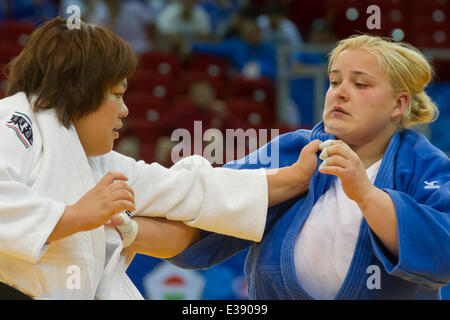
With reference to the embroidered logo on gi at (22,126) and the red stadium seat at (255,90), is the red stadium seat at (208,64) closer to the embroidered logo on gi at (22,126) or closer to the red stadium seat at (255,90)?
the red stadium seat at (255,90)

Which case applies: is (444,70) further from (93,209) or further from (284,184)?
(93,209)

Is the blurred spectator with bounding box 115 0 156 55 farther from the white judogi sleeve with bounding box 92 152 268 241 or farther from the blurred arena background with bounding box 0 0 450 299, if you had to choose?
the white judogi sleeve with bounding box 92 152 268 241

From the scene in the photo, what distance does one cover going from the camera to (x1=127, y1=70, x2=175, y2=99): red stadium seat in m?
6.45

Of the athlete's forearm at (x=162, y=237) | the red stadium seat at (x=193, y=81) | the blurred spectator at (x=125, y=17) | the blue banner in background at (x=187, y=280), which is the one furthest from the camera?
the blurred spectator at (x=125, y=17)

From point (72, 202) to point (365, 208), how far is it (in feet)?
2.57

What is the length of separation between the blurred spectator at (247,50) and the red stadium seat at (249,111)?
30.4 inches

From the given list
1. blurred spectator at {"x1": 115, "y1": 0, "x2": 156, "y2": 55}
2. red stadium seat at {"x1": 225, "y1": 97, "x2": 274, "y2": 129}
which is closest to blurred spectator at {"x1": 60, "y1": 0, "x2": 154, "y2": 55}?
blurred spectator at {"x1": 115, "y1": 0, "x2": 156, "y2": 55}

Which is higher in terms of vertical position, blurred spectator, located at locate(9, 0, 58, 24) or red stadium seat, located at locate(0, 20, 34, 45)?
blurred spectator, located at locate(9, 0, 58, 24)

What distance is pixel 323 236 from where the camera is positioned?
1989mm

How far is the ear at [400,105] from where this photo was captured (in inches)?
80.6

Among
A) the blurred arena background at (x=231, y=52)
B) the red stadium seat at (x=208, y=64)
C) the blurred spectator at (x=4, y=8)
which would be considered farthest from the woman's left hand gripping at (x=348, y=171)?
the blurred spectator at (x=4, y=8)

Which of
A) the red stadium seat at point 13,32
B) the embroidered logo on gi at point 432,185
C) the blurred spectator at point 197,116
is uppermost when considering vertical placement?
the red stadium seat at point 13,32

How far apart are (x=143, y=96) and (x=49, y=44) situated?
175 inches

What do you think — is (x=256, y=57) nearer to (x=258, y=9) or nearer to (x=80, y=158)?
(x=258, y=9)
